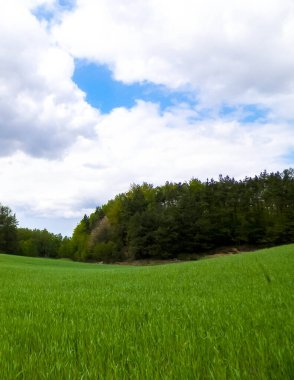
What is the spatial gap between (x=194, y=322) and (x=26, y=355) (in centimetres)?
219

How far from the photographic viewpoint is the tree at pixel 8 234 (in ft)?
377

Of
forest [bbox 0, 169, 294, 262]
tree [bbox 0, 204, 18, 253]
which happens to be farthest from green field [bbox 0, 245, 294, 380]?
tree [bbox 0, 204, 18, 253]

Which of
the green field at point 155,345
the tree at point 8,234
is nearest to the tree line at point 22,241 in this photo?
the tree at point 8,234

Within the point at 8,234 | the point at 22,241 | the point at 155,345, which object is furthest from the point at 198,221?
the point at 155,345

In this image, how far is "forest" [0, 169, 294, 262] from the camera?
291ft

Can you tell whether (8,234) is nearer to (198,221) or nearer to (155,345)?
(198,221)

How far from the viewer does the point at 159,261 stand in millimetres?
88875

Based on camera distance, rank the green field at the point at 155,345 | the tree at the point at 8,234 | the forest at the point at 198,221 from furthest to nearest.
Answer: the tree at the point at 8,234 < the forest at the point at 198,221 < the green field at the point at 155,345

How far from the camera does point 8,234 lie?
11675 cm

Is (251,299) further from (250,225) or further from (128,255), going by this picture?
(128,255)

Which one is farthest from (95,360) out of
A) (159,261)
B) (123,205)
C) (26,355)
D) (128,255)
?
(123,205)

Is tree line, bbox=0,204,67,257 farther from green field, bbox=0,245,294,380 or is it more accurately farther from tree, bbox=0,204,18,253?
green field, bbox=0,245,294,380

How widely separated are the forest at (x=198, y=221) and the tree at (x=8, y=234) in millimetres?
341

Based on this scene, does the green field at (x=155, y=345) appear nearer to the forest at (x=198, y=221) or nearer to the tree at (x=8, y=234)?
the forest at (x=198, y=221)
